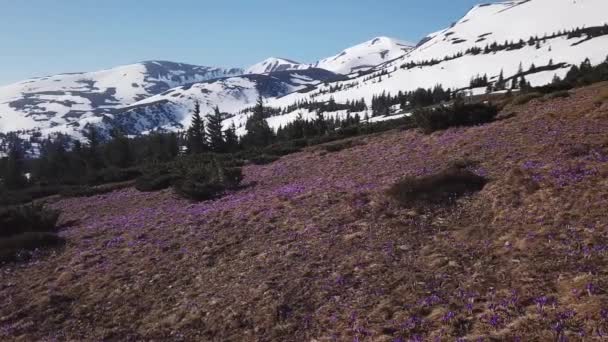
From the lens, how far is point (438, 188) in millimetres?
14352

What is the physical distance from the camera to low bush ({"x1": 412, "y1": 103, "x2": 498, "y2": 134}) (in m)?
27.1

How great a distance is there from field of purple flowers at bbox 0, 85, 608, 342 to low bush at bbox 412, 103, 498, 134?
7.04 meters

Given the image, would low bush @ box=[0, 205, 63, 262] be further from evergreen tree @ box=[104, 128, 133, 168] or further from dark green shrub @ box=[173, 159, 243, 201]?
evergreen tree @ box=[104, 128, 133, 168]

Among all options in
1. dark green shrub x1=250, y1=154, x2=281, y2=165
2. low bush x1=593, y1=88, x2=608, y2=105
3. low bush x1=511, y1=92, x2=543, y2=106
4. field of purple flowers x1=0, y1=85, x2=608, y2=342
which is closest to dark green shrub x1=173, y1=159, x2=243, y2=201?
field of purple flowers x1=0, y1=85, x2=608, y2=342

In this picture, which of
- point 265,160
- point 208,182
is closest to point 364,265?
point 208,182

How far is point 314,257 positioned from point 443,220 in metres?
3.96

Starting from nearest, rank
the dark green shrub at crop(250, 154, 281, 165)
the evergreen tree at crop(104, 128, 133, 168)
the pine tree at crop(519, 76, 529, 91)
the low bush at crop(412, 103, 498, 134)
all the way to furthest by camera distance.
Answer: the low bush at crop(412, 103, 498, 134) → the dark green shrub at crop(250, 154, 281, 165) → the pine tree at crop(519, 76, 529, 91) → the evergreen tree at crop(104, 128, 133, 168)

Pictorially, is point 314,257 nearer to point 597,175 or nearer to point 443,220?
point 443,220

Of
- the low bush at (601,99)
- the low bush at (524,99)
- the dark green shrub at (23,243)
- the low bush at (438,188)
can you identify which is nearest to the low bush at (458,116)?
the low bush at (524,99)

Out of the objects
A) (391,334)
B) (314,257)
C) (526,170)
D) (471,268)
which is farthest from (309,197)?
(391,334)

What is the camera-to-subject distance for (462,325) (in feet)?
23.9

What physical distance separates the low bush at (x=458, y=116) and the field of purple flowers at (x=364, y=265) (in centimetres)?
704

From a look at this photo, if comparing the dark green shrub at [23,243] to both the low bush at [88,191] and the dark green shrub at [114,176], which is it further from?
the dark green shrub at [114,176]

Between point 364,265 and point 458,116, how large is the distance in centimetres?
1993
